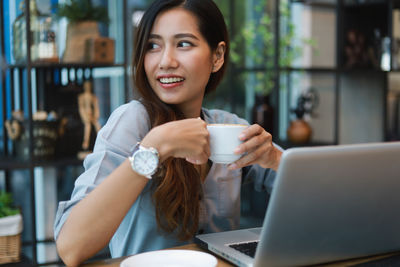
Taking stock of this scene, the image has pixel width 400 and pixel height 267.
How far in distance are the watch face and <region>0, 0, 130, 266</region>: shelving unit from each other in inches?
Answer: 63.9

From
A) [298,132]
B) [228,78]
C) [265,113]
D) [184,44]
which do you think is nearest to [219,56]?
[184,44]

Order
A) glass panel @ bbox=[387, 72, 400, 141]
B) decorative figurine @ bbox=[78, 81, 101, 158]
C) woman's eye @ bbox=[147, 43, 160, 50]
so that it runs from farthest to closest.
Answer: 1. glass panel @ bbox=[387, 72, 400, 141]
2. decorative figurine @ bbox=[78, 81, 101, 158]
3. woman's eye @ bbox=[147, 43, 160, 50]

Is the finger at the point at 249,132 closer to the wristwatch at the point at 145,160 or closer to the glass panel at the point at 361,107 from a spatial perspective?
the wristwatch at the point at 145,160

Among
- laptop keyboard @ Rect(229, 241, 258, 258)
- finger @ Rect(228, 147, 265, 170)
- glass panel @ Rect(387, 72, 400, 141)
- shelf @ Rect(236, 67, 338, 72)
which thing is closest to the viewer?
laptop keyboard @ Rect(229, 241, 258, 258)

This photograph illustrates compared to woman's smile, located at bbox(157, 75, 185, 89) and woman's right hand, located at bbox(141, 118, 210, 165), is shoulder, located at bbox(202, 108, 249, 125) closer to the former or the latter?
woman's smile, located at bbox(157, 75, 185, 89)

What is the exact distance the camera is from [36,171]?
107 inches

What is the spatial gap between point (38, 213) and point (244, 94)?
5.26ft

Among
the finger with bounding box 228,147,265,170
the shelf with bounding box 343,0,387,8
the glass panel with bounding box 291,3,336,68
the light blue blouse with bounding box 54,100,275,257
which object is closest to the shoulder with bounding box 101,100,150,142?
the light blue blouse with bounding box 54,100,275,257

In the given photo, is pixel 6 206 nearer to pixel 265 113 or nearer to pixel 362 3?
pixel 265 113

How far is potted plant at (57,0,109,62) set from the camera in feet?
8.59

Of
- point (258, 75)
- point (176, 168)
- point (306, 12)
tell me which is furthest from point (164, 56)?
point (306, 12)

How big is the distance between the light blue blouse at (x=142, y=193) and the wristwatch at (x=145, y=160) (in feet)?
0.56

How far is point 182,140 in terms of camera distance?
1.00 meters

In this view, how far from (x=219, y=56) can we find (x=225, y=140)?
0.61 m
